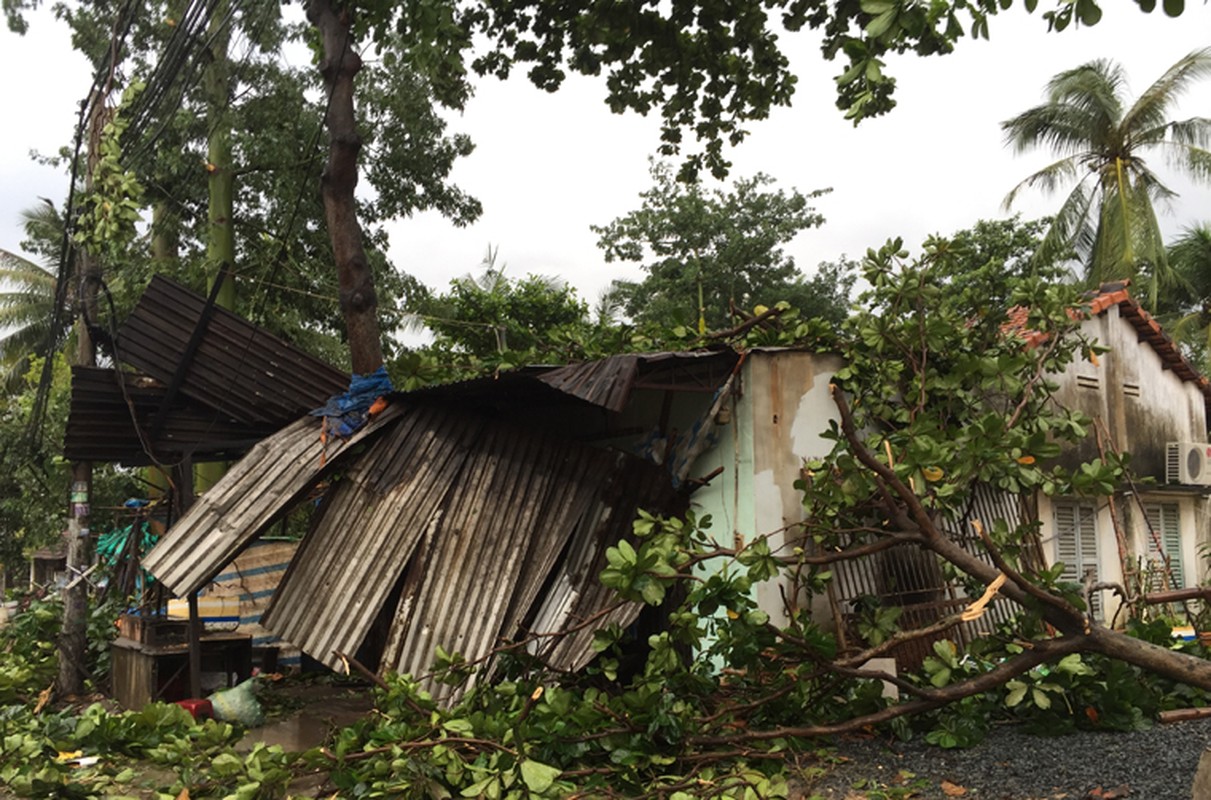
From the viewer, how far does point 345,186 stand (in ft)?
30.9

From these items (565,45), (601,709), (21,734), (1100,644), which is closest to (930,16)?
(1100,644)

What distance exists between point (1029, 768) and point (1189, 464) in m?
9.02

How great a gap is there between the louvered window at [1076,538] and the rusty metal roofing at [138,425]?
850cm

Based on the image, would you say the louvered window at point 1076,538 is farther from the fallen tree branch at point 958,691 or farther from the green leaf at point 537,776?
the green leaf at point 537,776

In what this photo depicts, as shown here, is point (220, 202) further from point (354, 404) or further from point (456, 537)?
point (456, 537)

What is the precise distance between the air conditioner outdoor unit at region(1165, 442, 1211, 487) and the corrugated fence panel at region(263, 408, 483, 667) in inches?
373

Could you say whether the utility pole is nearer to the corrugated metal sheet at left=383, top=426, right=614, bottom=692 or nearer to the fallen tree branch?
the corrugated metal sheet at left=383, top=426, right=614, bottom=692

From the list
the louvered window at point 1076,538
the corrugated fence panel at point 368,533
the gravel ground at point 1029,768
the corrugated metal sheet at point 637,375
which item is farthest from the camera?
the louvered window at point 1076,538

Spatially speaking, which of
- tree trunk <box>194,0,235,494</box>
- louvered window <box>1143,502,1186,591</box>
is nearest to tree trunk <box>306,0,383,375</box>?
tree trunk <box>194,0,235,494</box>

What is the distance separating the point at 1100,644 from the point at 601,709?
8.85 feet

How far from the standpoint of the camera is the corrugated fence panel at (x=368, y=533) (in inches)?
282

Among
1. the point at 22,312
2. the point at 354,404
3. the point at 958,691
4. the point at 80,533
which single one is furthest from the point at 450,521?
the point at 22,312

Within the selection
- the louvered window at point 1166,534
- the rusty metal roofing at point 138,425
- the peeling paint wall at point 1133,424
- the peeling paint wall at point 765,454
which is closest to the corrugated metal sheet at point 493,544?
the peeling paint wall at point 765,454

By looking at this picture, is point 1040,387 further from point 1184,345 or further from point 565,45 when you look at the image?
point 1184,345
